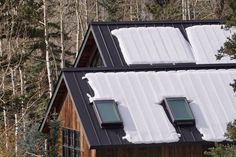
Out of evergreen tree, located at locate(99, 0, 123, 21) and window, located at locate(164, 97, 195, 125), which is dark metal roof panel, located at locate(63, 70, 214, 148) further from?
evergreen tree, located at locate(99, 0, 123, 21)

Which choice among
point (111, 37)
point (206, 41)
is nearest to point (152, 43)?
point (111, 37)

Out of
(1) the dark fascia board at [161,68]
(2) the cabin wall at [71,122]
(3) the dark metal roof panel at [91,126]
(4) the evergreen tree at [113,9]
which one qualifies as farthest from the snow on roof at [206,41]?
(4) the evergreen tree at [113,9]

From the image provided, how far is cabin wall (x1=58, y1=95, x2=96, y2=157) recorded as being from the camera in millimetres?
21094

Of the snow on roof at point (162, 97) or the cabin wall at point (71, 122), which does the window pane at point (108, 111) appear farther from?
the cabin wall at point (71, 122)

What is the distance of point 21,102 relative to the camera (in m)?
34.9

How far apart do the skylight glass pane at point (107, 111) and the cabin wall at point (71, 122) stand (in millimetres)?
1089

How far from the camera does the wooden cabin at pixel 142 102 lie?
66.1 ft

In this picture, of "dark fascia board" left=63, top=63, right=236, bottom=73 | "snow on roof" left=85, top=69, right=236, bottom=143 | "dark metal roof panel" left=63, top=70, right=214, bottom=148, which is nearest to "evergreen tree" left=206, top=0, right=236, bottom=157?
"dark metal roof panel" left=63, top=70, right=214, bottom=148

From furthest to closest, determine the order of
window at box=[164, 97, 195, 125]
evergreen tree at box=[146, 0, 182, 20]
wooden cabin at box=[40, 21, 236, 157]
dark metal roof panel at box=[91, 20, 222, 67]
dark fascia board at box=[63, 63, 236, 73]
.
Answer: evergreen tree at box=[146, 0, 182, 20]
dark metal roof panel at box=[91, 20, 222, 67]
dark fascia board at box=[63, 63, 236, 73]
window at box=[164, 97, 195, 125]
wooden cabin at box=[40, 21, 236, 157]

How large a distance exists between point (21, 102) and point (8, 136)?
552 centimetres

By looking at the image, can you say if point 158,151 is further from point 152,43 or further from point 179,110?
point 152,43

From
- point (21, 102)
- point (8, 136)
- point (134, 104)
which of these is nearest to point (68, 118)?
point (134, 104)

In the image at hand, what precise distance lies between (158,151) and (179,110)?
1373 millimetres

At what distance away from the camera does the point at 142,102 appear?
68.9 feet
